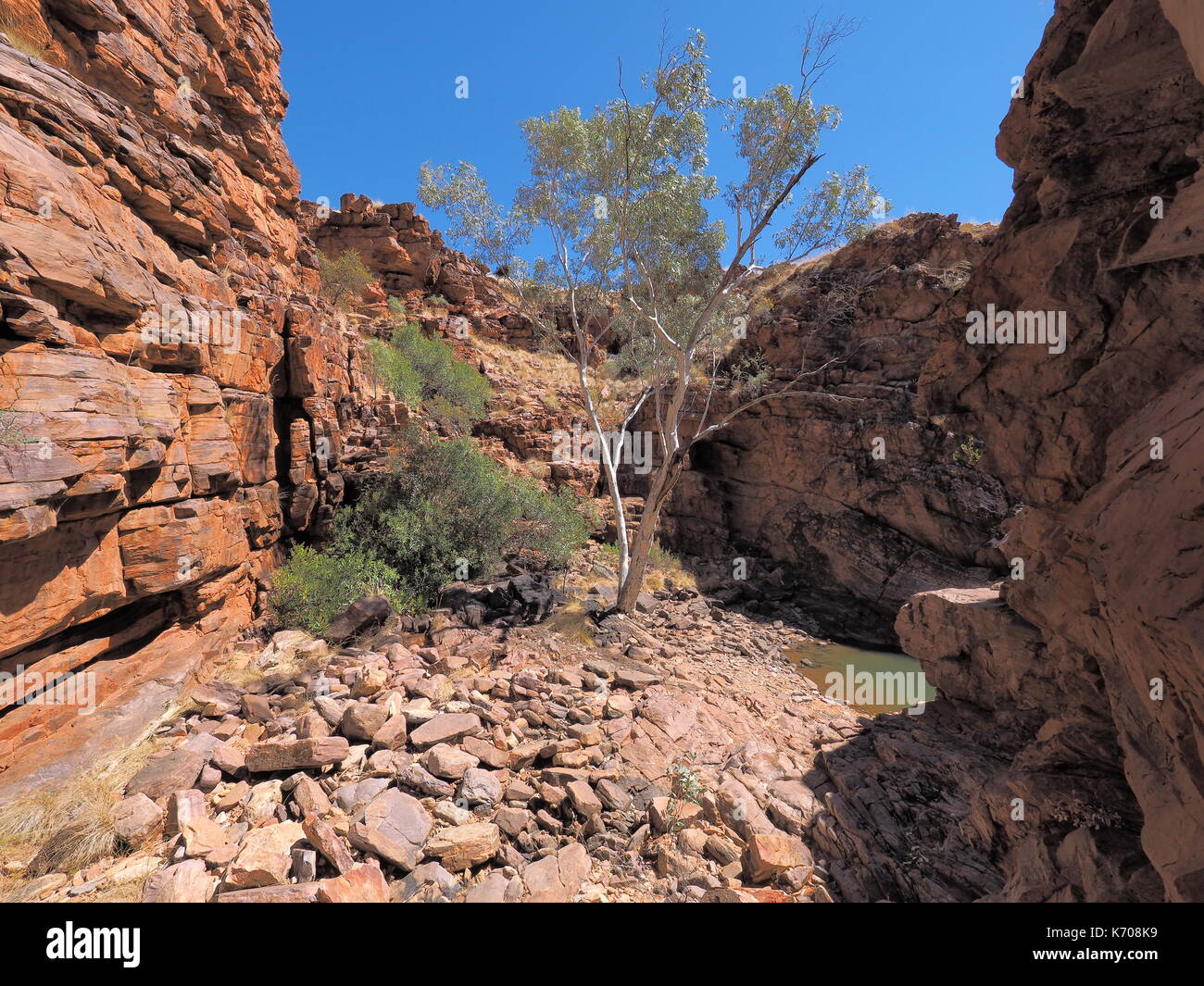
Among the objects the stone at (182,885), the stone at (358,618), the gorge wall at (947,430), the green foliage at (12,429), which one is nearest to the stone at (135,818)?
the stone at (182,885)

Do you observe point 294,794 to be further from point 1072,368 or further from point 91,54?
point 91,54

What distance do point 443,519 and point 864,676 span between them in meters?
9.18

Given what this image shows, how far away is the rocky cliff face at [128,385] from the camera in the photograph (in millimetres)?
3973

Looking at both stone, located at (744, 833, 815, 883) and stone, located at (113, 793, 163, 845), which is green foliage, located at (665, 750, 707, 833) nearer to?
stone, located at (744, 833, 815, 883)

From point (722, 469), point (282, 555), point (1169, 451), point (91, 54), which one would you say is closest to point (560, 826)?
point (1169, 451)

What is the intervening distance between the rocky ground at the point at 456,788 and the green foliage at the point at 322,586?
557mm

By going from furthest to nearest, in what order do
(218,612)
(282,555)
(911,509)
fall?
(911,509) → (282,555) → (218,612)

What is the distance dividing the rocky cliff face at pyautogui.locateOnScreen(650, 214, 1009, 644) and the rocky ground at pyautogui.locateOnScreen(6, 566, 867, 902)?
8.78 metres

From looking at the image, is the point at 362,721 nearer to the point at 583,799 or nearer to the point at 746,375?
the point at 583,799

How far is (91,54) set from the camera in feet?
23.7

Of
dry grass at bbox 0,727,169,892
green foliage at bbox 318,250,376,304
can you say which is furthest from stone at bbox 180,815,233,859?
green foliage at bbox 318,250,376,304

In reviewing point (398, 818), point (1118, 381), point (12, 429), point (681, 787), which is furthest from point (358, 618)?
point (1118, 381)

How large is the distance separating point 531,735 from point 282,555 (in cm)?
582

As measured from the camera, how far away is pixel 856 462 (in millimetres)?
Result: 15086
